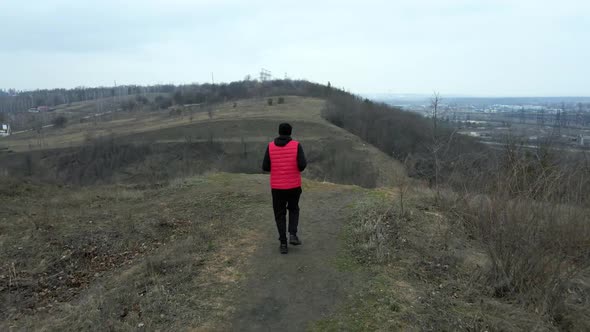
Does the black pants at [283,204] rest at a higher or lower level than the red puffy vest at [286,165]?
lower

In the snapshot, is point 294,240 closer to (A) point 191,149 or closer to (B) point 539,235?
(B) point 539,235

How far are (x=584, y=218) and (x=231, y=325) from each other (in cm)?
371

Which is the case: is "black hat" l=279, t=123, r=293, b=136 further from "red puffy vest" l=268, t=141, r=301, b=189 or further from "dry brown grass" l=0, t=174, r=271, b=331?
"dry brown grass" l=0, t=174, r=271, b=331

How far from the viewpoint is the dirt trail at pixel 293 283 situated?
4.20 metres

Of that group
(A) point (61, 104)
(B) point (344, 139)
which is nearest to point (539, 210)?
(B) point (344, 139)

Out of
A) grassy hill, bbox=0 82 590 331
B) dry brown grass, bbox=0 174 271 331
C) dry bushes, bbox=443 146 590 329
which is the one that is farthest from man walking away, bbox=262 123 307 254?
dry bushes, bbox=443 146 590 329

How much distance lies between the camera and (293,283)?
4.91m

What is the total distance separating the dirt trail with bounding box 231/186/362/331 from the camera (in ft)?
13.8

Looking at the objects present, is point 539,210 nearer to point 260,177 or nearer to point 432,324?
point 432,324

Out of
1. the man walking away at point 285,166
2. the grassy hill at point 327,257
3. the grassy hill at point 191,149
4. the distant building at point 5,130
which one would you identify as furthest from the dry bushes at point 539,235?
the distant building at point 5,130

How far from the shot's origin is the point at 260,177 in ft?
40.5

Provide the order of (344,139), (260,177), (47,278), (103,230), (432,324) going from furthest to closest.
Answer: (344,139), (260,177), (103,230), (47,278), (432,324)

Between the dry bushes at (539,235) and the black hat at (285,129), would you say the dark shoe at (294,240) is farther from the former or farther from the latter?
the dry bushes at (539,235)

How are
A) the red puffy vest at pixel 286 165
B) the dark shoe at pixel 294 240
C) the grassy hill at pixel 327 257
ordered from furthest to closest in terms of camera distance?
the dark shoe at pixel 294 240, the red puffy vest at pixel 286 165, the grassy hill at pixel 327 257
